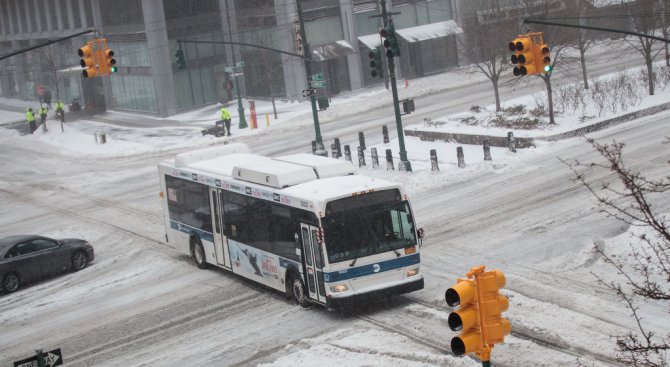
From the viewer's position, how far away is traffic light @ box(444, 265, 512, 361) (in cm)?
824

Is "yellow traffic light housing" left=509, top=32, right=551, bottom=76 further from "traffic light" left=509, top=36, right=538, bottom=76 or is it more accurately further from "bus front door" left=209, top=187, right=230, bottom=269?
"bus front door" left=209, top=187, right=230, bottom=269

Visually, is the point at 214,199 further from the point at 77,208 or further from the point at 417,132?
the point at 417,132

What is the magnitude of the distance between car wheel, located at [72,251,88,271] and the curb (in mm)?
15299

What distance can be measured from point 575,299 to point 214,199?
Answer: 898cm

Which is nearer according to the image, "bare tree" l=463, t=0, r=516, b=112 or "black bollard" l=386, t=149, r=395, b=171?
"black bollard" l=386, t=149, r=395, b=171

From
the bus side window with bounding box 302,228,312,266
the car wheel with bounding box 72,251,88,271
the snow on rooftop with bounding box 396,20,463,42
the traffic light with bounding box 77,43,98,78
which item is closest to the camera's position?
the bus side window with bounding box 302,228,312,266

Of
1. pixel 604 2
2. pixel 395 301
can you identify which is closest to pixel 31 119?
pixel 604 2

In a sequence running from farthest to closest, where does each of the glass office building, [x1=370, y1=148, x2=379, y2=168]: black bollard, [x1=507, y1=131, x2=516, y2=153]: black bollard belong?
the glass office building, [x1=370, y1=148, x2=379, y2=168]: black bollard, [x1=507, y1=131, x2=516, y2=153]: black bollard

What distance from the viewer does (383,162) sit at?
34.7 meters

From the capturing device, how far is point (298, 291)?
18.9 m

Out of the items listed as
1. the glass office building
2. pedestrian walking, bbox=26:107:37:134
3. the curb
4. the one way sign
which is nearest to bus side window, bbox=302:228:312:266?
the one way sign

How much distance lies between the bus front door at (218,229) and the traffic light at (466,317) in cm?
1397

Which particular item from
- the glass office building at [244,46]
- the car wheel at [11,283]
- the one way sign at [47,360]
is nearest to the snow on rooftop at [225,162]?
the car wheel at [11,283]

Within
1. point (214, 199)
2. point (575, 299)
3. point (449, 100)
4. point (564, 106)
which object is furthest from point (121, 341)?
point (449, 100)
